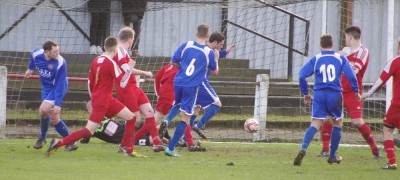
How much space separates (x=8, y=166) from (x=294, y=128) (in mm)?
9871

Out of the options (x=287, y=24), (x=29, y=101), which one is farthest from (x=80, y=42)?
(x=287, y=24)

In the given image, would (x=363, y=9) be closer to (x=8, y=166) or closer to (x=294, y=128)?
(x=294, y=128)

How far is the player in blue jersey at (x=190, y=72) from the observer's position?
15109 millimetres

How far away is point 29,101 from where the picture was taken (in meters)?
22.0

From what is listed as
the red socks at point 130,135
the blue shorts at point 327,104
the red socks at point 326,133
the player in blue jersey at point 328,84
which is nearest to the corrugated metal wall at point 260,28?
the red socks at point 326,133

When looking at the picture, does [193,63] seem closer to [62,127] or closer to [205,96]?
[205,96]

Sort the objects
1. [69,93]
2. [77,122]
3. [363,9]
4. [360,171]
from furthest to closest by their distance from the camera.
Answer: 1. [363,9]
2. [69,93]
3. [77,122]
4. [360,171]

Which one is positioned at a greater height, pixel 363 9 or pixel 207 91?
pixel 363 9

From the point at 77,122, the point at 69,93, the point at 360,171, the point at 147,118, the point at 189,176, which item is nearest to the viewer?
the point at 189,176

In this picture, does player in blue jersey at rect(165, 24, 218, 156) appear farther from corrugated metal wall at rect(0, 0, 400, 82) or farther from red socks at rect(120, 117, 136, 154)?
corrugated metal wall at rect(0, 0, 400, 82)

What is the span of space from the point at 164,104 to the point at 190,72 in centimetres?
174

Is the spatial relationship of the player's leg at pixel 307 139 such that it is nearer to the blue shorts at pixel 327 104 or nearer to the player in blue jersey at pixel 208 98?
the blue shorts at pixel 327 104

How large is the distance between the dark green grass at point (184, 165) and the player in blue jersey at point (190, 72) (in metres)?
0.51

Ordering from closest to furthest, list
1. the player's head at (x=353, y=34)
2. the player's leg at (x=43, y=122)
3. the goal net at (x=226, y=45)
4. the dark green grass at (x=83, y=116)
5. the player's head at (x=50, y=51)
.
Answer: the player's head at (x=353, y=34) < the player's head at (x=50, y=51) < the player's leg at (x=43, y=122) < the dark green grass at (x=83, y=116) < the goal net at (x=226, y=45)
